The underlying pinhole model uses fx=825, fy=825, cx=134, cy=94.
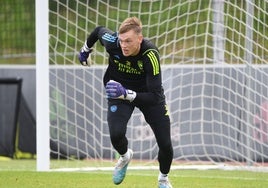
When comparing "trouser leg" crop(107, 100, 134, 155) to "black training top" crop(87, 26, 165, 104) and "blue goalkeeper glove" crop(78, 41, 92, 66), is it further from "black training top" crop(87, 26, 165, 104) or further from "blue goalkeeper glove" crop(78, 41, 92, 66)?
"blue goalkeeper glove" crop(78, 41, 92, 66)

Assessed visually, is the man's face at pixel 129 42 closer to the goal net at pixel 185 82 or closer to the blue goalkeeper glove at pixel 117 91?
the blue goalkeeper glove at pixel 117 91

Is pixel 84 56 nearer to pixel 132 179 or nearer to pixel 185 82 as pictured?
pixel 132 179

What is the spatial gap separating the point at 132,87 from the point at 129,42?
594 mm

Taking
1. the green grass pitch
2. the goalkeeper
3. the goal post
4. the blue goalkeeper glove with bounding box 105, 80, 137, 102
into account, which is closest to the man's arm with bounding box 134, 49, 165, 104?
the goalkeeper

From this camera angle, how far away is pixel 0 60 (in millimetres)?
16766

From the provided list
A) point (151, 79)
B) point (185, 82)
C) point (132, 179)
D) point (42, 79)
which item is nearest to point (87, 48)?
point (151, 79)

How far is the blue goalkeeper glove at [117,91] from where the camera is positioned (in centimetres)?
812

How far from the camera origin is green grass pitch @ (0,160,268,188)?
9.55 meters

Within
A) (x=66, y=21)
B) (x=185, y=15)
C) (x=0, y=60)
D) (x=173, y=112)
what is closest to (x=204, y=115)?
(x=173, y=112)

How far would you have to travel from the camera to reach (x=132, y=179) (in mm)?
10219

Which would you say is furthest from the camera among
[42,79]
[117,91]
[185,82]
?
[185,82]

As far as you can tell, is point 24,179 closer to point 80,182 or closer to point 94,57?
point 80,182

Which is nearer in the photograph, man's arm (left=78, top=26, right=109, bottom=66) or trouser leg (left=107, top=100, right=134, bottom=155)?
trouser leg (left=107, top=100, right=134, bottom=155)

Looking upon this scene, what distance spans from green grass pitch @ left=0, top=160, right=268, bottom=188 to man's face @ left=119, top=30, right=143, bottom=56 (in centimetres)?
184
